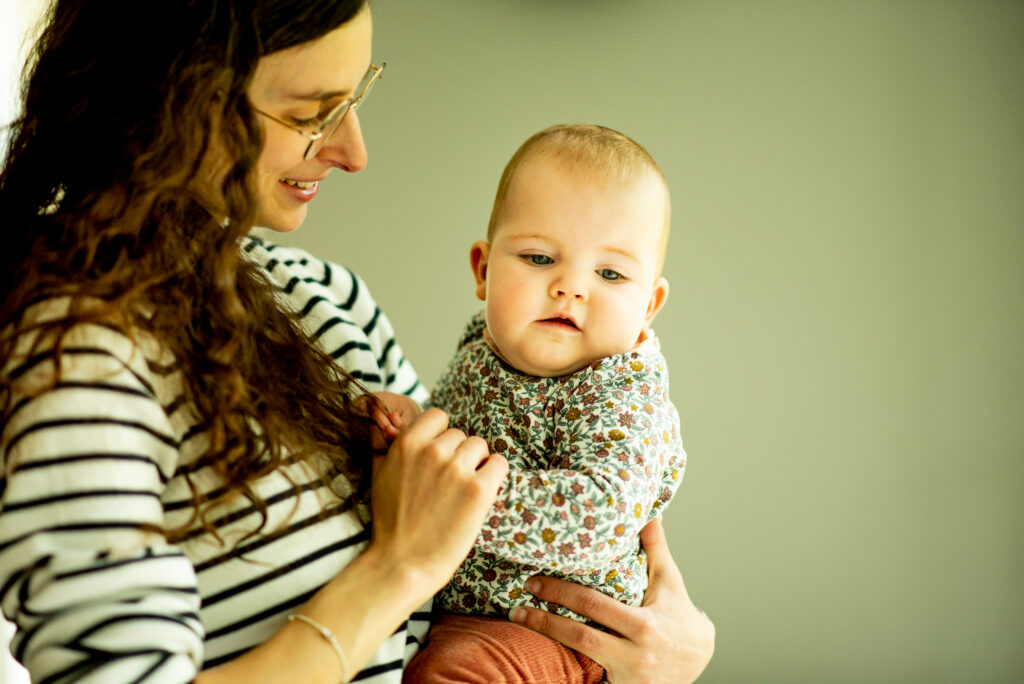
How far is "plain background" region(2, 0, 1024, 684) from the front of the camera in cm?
222

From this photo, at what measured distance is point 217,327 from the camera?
2.92 ft

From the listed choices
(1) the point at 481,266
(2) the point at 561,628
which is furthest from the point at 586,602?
(1) the point at 481,266

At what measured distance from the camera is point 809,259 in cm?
231

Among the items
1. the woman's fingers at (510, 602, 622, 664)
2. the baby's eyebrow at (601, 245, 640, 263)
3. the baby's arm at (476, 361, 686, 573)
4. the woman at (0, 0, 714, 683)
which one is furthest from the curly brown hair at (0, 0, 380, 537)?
the baby's eyebrow at (601, 245, 640, 263)

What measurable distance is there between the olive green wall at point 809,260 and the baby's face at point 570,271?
122cm

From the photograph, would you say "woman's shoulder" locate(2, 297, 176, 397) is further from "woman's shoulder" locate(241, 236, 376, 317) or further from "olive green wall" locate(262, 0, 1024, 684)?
"olive green wall" locate(262, 0, 1024, 684)

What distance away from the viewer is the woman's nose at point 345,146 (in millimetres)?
1094

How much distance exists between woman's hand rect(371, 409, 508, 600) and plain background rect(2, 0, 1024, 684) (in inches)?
59.5

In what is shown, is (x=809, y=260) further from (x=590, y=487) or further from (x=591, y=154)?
(x=590, y=487)

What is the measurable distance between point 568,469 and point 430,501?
20 centimetres

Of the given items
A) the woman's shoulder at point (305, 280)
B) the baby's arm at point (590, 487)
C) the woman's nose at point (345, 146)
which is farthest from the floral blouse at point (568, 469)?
the woman's nose at point (345, 146)

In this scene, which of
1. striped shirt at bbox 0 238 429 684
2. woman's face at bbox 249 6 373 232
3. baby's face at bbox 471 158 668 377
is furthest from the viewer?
baby's face at bbox 471 158 668 377

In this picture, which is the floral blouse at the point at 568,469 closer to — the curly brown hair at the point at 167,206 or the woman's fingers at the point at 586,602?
the woman's fingers at the point at 586,602

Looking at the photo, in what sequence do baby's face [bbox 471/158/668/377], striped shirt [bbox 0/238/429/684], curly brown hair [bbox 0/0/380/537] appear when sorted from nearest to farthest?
striped shirt [bbox 0/238/429/684], curly brown hair [bbox 0/0/380/537], baby's face [bbox 471/158/668/377]
